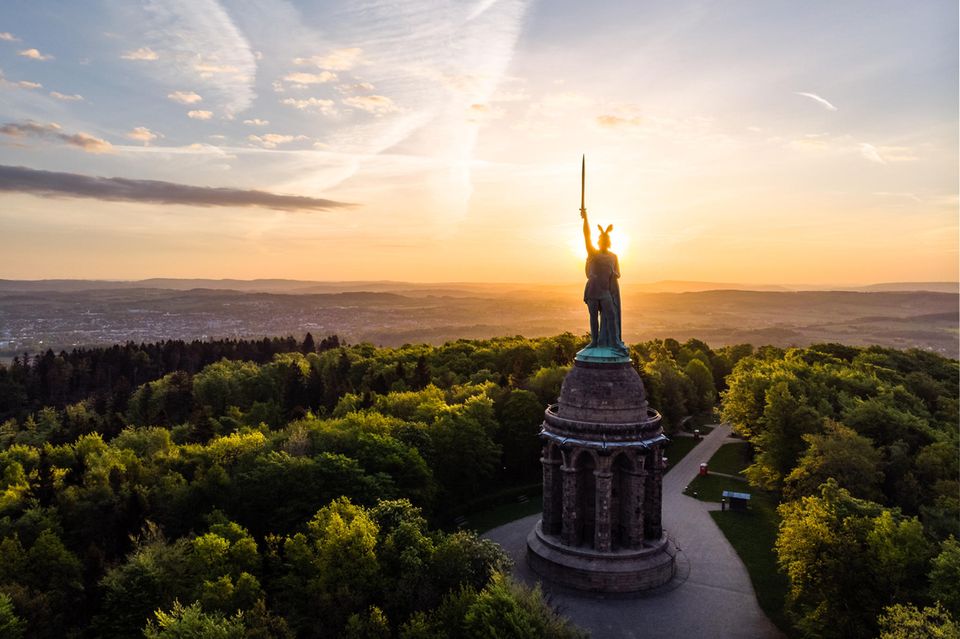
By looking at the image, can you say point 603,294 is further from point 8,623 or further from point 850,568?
point 8,623

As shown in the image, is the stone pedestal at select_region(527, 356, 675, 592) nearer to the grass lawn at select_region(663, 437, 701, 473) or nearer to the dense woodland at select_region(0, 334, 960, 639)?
the dense woodland at select_region(0, 334, 960, 639)

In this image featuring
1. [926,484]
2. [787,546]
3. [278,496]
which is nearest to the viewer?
[787,546]

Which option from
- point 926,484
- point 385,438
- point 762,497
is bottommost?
point 762,497

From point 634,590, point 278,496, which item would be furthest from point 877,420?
point 278,496

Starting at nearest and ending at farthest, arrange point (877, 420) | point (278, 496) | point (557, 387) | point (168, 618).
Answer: point (168, 618) → point (278, 496) → point (877, 420) → point (557, 387)

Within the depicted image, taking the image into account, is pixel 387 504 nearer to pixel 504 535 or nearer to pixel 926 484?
pixel 504 535

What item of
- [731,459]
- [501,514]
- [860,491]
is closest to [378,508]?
[501,514]

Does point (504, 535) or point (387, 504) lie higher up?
point (387, 504)
